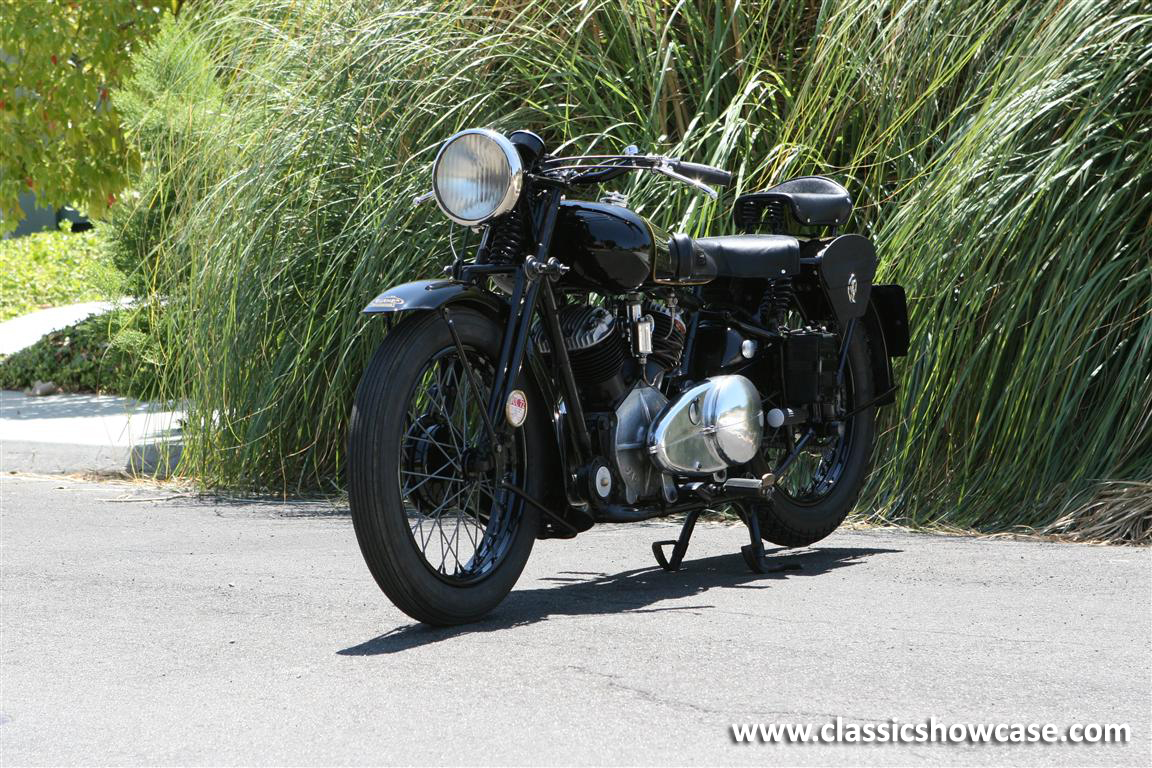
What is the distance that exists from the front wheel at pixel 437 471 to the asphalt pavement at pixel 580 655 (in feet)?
0.50

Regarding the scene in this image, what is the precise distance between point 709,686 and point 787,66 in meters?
4.20

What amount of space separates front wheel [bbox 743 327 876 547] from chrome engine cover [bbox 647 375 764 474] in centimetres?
47

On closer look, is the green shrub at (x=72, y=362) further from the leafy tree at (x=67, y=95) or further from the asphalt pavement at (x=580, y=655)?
the asphalt pavement at (x=580, y=655)

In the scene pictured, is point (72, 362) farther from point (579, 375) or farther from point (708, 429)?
point (708, 429)

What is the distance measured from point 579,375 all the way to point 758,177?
2269 mm

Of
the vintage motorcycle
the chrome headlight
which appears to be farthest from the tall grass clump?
the chrome headlight

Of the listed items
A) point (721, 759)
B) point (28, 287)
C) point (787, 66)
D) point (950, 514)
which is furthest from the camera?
point (28, 287)

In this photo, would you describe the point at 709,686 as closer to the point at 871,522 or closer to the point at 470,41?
the point at 871,522

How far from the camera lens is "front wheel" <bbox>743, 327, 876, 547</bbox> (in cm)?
537

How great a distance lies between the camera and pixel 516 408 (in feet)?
14.2

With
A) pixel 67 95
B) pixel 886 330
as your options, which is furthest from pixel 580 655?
pixel 67 95

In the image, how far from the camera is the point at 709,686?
11.7 feet

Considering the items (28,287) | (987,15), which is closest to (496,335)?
(987,15)

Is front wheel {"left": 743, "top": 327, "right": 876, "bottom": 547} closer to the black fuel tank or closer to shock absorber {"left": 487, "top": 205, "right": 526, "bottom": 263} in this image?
the black fuel tank
